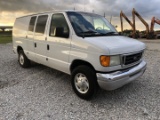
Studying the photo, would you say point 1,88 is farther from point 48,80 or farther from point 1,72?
point 1,72

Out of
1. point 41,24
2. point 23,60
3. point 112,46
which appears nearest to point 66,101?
point 112,46

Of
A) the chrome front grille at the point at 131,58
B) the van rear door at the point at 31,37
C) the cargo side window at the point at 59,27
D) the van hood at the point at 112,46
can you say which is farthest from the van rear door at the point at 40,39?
the chrome front grille at the point at 131,58

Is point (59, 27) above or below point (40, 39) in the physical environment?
above

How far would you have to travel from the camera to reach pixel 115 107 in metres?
3.91

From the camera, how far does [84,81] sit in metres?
4.13

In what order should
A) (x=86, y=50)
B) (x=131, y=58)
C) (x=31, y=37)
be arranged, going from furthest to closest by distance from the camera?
(x=31, y=37) → (x=131, y=58) → (x=86, y=50)

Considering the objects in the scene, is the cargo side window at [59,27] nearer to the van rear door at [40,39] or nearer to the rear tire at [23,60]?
the van rear door at [40,39]

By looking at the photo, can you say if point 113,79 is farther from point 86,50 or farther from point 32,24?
point 32,24

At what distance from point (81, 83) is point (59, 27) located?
5.28ft

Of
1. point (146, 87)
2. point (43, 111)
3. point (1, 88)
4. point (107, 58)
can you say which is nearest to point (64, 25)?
point (107, 58)

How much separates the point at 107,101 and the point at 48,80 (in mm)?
2228

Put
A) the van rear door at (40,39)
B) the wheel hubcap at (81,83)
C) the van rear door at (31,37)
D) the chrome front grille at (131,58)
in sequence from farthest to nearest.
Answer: the van rear door at (31,37), the van rear door at (40,39), the wheel hubcap at (81,83), the chrome front grille at (131,58)

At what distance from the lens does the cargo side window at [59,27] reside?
4.49 meters

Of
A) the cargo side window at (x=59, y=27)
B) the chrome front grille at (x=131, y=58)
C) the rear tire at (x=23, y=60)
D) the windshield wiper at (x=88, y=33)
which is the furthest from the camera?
the rear tire at (x=23, y=60)
